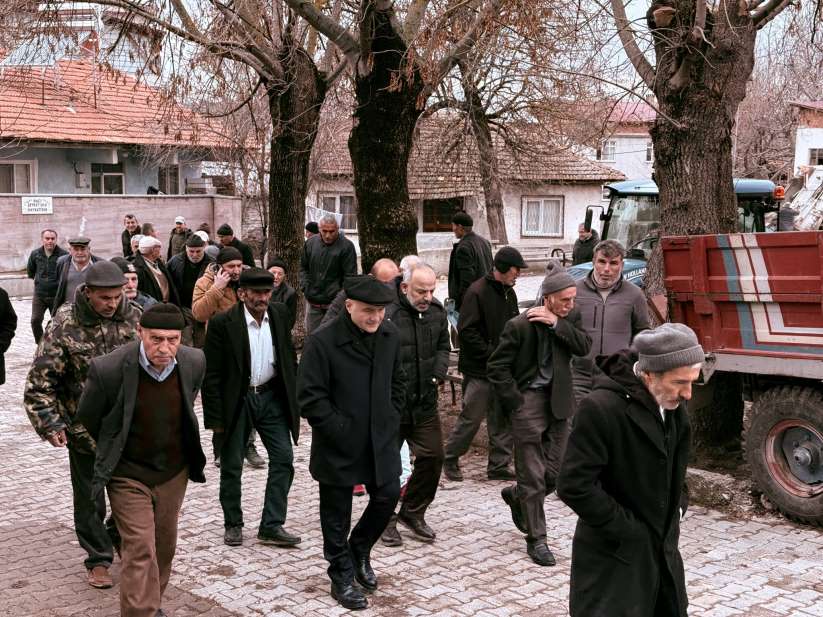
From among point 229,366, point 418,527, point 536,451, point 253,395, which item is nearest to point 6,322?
point 229,366

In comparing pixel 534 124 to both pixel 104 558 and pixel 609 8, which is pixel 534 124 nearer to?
pixel 609 8

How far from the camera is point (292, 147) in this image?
15.0 metres

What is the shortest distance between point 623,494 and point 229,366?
12.4 feet

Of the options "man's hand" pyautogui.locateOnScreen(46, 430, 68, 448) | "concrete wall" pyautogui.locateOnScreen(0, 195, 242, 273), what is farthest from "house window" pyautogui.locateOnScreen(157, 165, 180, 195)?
"man's hand" pyautogui.locateOnScreen(46, 430, 68, 448)

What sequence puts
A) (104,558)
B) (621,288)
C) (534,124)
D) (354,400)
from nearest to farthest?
(354,400) < (104,558) < (621,288) < (534,124)

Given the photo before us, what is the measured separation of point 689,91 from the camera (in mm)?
9500

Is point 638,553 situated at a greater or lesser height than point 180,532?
greater

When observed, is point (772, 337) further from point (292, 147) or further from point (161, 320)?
point (292, 147)

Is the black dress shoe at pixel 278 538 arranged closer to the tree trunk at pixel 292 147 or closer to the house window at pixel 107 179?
the tree trunk at pixel 292 147

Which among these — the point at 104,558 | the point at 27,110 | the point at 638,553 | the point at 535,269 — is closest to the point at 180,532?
the point at 104,558

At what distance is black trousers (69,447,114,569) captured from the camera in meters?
6.38

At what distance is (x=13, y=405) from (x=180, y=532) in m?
5.34

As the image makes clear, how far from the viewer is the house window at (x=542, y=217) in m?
42.3

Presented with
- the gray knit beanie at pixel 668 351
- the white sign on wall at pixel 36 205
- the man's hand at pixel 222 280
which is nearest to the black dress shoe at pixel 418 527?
the man's hand at pixel 222 280
